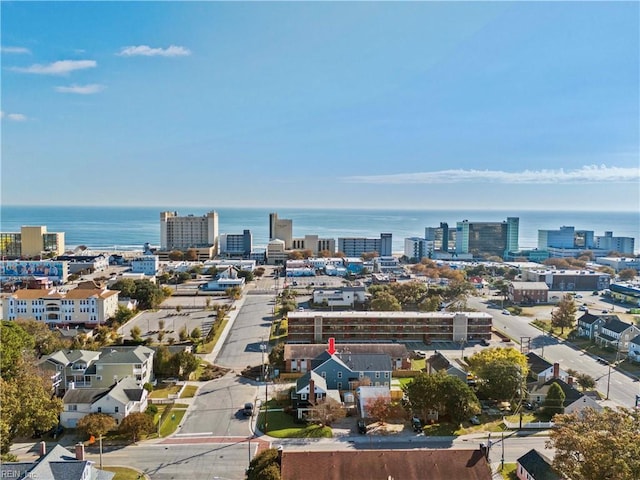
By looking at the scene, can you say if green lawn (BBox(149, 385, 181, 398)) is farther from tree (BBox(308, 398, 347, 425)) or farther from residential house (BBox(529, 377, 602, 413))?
residential house (BBox(529, 377, 602, 413))

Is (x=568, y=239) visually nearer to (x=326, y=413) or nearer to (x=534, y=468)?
(x=326, y=413)

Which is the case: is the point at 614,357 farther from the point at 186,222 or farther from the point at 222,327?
the point at 186,222

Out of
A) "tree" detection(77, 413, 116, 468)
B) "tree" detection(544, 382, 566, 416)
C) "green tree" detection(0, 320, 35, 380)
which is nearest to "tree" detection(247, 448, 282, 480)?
"tree" detection(77, 413, 116, 468)

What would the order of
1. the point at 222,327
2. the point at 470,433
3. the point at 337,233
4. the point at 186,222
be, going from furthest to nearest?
1. the point at 337,233
2. the point at 186,222
3. the point at 222,327
4. the point at 470,433

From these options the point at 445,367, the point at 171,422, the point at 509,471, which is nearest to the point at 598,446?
the point at 509,471

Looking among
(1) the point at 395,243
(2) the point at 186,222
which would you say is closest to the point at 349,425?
(2) the point at 186,222

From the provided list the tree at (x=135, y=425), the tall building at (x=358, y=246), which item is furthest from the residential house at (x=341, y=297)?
the tall building at (x=358, y=246)

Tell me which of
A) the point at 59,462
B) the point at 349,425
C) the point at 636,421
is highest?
the point at 636,421
